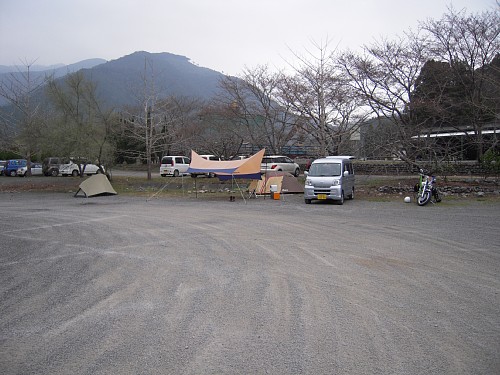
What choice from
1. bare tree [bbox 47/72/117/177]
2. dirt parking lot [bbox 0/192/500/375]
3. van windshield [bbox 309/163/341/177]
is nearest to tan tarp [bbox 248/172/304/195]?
van windshield [bbox 309/163/341/177]

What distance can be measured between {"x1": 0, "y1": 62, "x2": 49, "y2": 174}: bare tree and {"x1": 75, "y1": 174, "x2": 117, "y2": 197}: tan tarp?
7.51 meters

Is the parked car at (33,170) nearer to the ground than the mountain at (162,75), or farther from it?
nearer to the ground

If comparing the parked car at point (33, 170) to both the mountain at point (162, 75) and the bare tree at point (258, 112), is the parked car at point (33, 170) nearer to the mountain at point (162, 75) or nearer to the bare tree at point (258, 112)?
the bare tree at point (258, 112)

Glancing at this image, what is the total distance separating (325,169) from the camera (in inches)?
682

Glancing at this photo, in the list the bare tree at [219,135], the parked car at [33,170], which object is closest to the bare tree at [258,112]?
the bare tree at [219,135]

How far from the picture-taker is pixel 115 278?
241 inches

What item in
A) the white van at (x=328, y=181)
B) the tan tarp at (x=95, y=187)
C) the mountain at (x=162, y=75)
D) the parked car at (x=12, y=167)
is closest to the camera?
the white van at (x=328, y=181)

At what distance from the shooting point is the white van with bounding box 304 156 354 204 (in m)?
16.7

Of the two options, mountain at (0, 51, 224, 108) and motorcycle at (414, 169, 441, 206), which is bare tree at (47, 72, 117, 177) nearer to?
motorcycle at (414, 169, 441, 206)

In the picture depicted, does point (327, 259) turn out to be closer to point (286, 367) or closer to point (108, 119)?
point (286, 367)

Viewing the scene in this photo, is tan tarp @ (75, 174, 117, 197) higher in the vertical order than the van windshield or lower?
lower

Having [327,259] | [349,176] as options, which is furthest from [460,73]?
[327,259]

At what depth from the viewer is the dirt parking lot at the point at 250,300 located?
356cm

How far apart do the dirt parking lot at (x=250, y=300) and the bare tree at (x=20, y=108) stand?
Result: 792 inches
